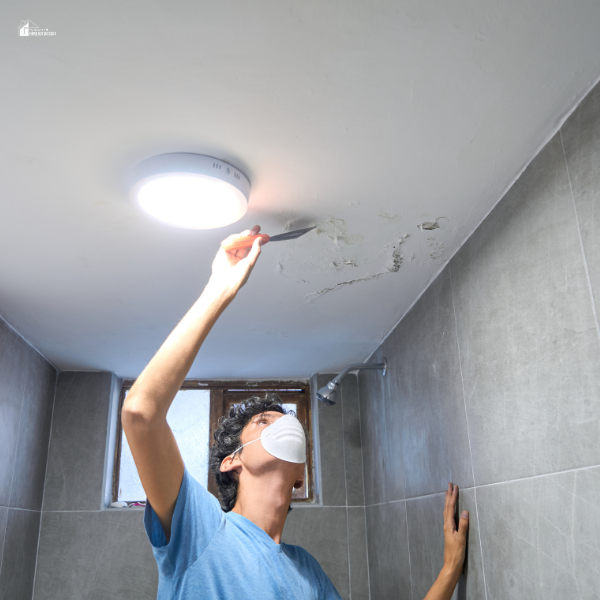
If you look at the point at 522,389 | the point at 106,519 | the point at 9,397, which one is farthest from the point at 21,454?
the point at 522,389

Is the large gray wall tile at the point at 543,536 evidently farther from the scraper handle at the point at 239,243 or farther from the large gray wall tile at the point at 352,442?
the large gray wall tile at the point at 352,442

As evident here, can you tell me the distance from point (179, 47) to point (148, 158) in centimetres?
31

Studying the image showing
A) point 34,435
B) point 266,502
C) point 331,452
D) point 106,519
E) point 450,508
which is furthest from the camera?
point 331,452

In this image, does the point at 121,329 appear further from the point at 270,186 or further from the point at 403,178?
the point at 403,178

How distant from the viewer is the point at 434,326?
174cm

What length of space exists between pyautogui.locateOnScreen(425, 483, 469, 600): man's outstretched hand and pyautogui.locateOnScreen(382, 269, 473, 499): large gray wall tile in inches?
4.1

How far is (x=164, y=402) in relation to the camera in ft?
2.71

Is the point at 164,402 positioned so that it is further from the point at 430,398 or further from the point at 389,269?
the point at 430,398

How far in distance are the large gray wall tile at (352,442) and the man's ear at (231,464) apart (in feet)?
4.67

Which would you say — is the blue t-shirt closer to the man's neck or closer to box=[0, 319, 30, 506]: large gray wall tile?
the man's neck

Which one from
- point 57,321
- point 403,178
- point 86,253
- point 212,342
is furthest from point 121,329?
point 403,178

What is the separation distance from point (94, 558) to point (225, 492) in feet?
4.53

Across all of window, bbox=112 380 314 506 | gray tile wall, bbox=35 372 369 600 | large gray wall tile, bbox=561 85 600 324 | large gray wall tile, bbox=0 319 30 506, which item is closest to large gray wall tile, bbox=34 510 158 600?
gray tile wall, bbox=35 372 369 600

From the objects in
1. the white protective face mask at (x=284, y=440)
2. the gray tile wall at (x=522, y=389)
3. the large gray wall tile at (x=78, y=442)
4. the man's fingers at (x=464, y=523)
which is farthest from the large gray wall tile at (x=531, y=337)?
the large gray wall tile at (x=78, y=442)
